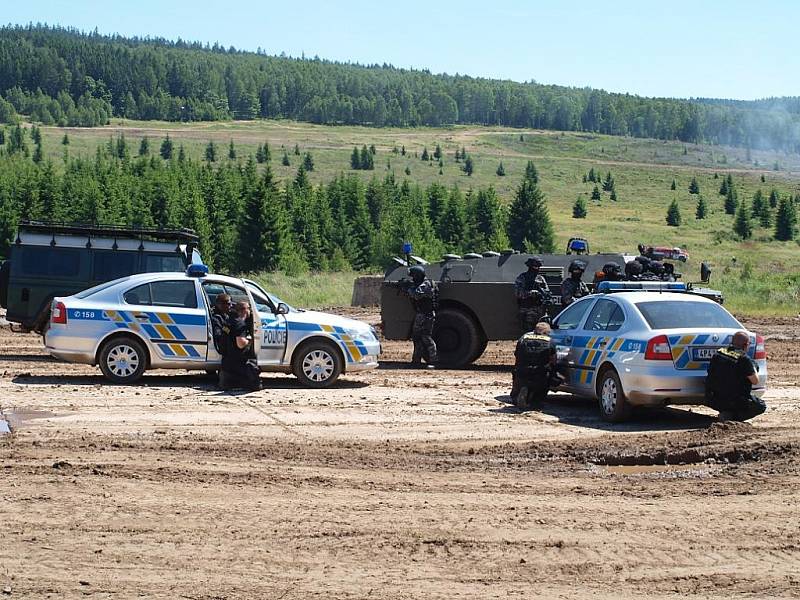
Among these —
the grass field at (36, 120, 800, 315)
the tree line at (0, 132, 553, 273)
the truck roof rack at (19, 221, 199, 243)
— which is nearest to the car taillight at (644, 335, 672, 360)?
the truck roof rack at (19, 221, 199, 243)

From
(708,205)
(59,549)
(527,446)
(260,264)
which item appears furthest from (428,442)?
(708,205)

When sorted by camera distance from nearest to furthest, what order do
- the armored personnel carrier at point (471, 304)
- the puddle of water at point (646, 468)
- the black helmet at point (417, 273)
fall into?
the puddle of water at point (646, 468) < the black helmet at point (417, 273) < the armored personnel carrier at point (471, 304)

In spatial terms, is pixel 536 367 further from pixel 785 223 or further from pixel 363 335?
pixel 785 223

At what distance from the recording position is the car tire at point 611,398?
13383 mm

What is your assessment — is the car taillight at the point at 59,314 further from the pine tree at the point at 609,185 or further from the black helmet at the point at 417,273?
the pine tree at the point at 609,185

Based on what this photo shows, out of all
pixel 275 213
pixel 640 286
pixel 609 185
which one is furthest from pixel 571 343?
pixel 609 185

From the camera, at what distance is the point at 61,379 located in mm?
16422

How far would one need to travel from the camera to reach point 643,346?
13.1m

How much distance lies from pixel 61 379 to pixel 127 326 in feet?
4.55

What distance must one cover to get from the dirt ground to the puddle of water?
0.05m

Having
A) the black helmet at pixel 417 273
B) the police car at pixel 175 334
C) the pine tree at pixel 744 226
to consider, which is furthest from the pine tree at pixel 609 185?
the police car at pixel 175 334

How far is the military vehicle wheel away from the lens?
19188 millimetres

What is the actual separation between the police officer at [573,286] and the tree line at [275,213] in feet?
178

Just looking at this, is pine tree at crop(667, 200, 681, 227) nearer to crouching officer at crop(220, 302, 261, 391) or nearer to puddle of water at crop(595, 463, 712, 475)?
crouching officer at crop(220, 302, 261, 391)
